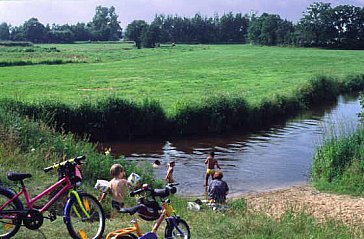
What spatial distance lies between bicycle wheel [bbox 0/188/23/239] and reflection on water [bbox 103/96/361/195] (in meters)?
11.4

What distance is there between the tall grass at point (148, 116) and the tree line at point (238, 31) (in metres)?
98.8

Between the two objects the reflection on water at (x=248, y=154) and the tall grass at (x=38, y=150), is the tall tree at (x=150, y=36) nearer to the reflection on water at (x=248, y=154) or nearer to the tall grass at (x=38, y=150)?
the reflection on water at (x=248, y=154)

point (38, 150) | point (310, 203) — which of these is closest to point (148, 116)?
point (310, 203)

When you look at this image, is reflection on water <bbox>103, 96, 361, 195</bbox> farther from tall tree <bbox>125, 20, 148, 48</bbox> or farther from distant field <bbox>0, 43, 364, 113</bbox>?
tall tree <bbox>125, 20, 148, 48</bbox>

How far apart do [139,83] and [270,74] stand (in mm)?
19953

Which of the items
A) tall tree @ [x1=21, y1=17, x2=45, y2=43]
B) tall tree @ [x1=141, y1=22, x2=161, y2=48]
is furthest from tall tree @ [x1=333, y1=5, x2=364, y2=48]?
tall tree @ [x1=21, y1=17, x2=45, y2=43]

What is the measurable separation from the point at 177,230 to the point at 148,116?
75.2 feet

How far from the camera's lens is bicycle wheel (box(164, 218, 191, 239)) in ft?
25.6

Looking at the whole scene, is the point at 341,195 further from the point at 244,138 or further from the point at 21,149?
the point at 244,138

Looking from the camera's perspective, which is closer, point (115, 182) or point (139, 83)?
point (115, 182)

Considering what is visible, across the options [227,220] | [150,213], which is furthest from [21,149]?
[150,213]

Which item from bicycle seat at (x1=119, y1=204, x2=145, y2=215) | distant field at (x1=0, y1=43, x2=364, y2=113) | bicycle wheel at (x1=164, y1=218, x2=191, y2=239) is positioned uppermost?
bicycle seat at (x1=119, y1=204, x2=145, y2=215)

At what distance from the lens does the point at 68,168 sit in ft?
27.1

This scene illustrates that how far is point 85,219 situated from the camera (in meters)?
8.37
